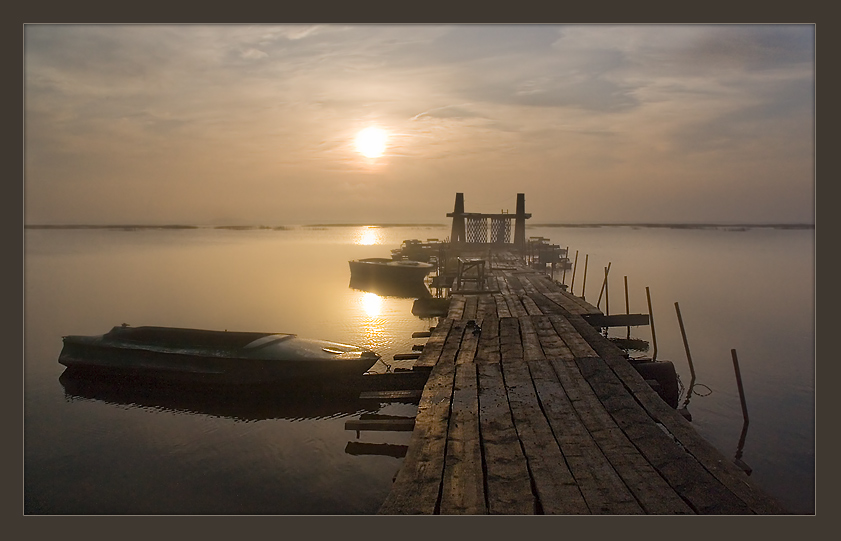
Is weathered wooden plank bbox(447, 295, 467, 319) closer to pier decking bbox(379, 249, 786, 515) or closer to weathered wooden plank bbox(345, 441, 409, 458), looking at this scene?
pier decking bbox(379, 249, 786, 515)

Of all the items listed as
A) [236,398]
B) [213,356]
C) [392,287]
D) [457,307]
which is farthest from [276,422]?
[392,287]

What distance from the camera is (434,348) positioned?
11.2m

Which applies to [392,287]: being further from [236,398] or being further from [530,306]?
[236,398]

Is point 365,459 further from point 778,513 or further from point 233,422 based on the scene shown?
point 778,513

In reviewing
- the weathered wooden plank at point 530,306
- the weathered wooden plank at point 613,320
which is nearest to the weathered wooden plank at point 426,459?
the weathered wooden plank at point 530,306

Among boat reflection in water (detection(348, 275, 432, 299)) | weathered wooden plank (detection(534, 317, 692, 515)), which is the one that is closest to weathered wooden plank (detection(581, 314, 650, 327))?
weathered wooden plank (detection(534, 317, 692, 515))

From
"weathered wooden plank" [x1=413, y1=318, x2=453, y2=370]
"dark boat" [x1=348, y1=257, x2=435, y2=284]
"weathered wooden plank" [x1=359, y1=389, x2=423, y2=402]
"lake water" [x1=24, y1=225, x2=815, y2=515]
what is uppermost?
"dark boat" [x1=348, y1=257, x2=435, y2=284]

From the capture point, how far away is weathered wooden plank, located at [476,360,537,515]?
15.7 feet

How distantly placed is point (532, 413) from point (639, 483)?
203 centimetres

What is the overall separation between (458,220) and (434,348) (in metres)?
36.6

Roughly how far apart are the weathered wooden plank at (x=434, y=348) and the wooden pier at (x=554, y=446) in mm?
56

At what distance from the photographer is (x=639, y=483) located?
5.11 meters

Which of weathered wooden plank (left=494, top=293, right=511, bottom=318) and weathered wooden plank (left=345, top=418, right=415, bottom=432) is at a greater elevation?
weathered wooden plank (left=494, top=293, right=511, bottom=318)

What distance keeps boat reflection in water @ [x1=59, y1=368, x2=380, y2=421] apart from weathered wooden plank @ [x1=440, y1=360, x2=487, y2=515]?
730cm
